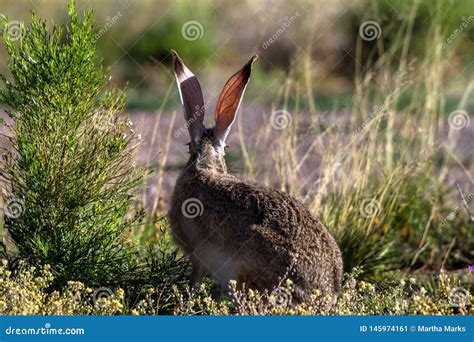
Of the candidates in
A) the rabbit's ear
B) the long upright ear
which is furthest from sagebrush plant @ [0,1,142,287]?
the long upright ear

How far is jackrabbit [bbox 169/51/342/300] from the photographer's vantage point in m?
6.46

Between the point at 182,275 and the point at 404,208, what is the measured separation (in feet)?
9.41

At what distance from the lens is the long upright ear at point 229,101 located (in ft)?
22.2

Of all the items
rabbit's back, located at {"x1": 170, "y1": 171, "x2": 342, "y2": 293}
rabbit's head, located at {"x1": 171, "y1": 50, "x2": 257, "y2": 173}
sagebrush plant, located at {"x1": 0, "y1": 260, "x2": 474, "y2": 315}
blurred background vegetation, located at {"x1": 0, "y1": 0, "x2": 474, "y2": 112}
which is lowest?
sagebrush plant, located at {"x1": 0, "y1": 260, "x2": 474, "y2": 315}

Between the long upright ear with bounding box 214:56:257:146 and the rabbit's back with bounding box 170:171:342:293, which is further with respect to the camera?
the long upright ear with bounding box 214:56:257:146

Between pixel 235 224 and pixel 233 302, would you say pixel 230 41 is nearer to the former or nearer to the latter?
pixel 235 224

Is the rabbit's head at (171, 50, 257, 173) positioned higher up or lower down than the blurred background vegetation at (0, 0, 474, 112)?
lower down

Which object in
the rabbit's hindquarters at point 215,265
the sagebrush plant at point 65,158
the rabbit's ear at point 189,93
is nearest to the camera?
the sagebrush plant at point 65,158

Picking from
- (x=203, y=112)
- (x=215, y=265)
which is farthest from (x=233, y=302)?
(x=203, y=112)

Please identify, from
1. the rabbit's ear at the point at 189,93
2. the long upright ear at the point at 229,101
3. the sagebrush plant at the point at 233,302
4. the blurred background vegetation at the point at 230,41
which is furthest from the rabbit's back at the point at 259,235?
the blurred background vegetation at the point at 230,41

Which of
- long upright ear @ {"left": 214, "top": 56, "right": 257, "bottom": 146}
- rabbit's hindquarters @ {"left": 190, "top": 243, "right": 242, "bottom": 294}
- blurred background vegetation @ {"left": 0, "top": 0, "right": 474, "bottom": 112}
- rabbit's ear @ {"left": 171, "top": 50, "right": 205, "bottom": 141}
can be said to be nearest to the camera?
rabbit's hindquarters @ {"left": 190, "top": 243, "right": 242, "bottom": 294}

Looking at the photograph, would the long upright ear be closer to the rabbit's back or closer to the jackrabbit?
the jackrabbit

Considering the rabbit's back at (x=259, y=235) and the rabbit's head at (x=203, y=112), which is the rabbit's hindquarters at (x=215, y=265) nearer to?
the rabbit's back at (x=259, y=235)

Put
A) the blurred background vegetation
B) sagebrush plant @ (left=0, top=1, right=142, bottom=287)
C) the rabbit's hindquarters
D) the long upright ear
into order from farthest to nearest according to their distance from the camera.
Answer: the blurred background vegetation → the long upright ear → the rabbit's hindquarters → sagebrush plant @ (left=0, top=1, right=142, bottom=287)
